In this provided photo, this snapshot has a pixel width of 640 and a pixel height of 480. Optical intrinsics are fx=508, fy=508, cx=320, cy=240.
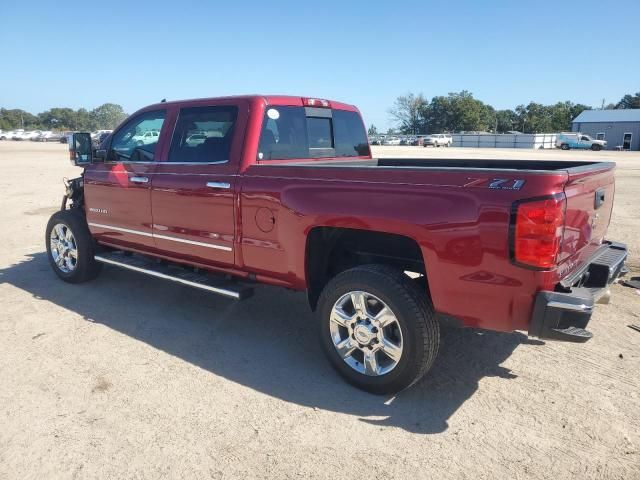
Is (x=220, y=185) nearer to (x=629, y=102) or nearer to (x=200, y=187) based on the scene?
(x=200, y=187)

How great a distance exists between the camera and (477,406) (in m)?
3.30

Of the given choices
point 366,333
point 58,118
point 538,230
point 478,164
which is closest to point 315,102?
point 478,164

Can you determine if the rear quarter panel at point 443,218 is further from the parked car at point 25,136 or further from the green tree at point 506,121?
the green tree at point 506,121

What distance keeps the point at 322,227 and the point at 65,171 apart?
63.1 feet

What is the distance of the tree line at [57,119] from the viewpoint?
107125 mm

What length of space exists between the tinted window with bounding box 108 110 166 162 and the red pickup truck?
2cm

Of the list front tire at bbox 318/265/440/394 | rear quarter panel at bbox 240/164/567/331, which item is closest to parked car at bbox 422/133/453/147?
rear quarter panel at bbox 240/164/567/331

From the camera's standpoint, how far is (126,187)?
497cm

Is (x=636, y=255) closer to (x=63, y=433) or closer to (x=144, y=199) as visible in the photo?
(x=144, y=199)

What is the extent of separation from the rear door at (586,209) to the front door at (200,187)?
2406 mm

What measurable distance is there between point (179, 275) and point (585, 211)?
10.9 ft

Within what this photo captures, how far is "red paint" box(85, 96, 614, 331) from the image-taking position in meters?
2.85

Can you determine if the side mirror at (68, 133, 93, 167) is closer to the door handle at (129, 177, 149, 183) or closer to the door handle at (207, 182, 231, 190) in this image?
the door handle at (129, 177, 149, 183)

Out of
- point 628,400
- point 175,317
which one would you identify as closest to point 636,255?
point 628,400
